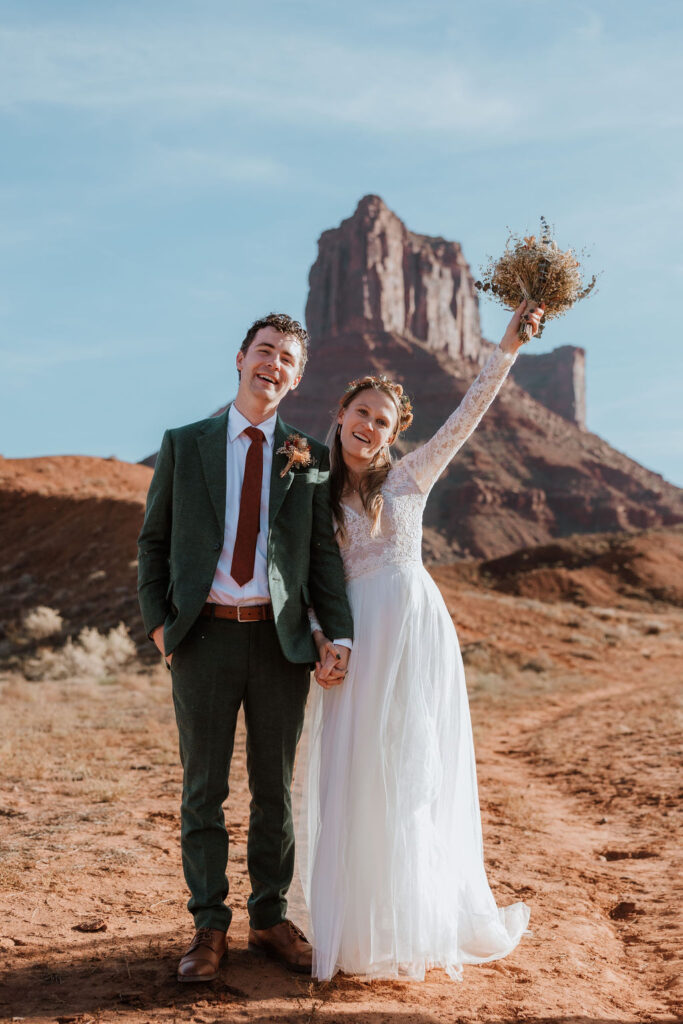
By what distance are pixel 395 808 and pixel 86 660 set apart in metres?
12.6

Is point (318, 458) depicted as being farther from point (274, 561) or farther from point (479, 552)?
point (479, 552)

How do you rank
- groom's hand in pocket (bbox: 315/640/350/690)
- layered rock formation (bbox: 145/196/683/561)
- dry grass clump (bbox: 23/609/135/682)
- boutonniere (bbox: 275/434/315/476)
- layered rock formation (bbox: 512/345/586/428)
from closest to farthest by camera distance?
groom's hand in pocket (bbox: 315/640/350/690)
boutonniere (bbox: 275/434/315/476)
dry grass clump (bbox: 23/609/135/682)
layered rock formation (bbox: 145/196/683/561)
layered rock formation (bbox: 512/345/586/428)

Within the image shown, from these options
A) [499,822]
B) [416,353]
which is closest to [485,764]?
[499,822]

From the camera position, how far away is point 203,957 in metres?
3.29

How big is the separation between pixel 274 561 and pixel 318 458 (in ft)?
1.85

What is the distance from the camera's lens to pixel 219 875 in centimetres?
342

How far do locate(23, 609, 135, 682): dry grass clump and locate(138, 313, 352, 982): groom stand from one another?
1150 cm

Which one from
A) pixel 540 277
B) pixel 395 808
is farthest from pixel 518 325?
pixel 395 808

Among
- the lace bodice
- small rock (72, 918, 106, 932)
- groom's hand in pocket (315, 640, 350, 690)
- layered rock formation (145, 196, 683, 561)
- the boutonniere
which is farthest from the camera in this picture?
layered rock formation (145, 196, 683, 561)

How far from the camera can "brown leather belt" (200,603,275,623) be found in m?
3.43

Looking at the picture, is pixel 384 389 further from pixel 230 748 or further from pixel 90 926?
pixel 90 926

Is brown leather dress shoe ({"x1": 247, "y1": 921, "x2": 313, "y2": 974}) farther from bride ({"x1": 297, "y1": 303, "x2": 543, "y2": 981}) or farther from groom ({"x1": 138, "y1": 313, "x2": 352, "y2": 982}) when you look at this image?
bride ({"x1": 297, "y1": 303, "x2": 543, "y2": 981})

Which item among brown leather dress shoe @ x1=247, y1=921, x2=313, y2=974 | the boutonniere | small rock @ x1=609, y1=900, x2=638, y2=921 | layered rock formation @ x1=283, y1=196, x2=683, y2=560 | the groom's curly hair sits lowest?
small rock @ x1=609, y1=900, x2=638, y2=921

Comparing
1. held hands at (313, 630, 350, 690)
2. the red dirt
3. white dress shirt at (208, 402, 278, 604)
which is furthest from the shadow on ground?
white dress shirt at (208, 402, 278, 604)
